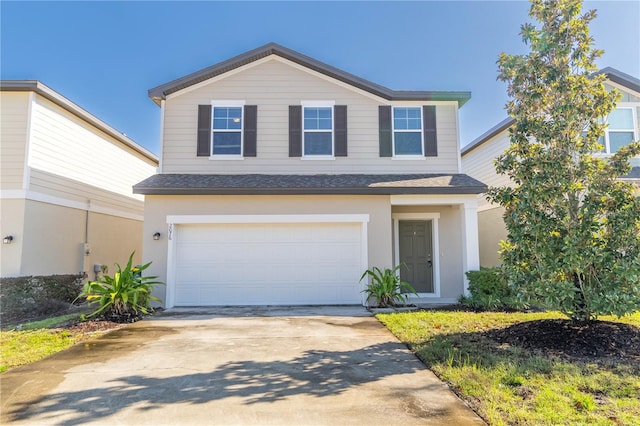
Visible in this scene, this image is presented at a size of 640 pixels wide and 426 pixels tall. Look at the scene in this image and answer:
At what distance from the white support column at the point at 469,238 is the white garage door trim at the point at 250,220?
2.59 metres

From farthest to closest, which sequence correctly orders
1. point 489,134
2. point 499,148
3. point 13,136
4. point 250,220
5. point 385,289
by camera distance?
1. point 489,134
2. point 499,148
3. point 250,220
4. point 13,136
5. point 385,289

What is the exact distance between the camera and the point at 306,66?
11.2 meters

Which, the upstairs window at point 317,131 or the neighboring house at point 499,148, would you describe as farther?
the neighboring house at point 499,148

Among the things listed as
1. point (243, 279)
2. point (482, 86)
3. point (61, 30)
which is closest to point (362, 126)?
point (482, 86)

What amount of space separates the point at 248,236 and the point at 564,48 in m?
7.59

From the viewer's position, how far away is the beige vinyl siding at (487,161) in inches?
567

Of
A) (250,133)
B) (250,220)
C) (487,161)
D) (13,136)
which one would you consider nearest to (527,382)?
(250,220)

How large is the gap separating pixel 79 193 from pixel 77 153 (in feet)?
3.99

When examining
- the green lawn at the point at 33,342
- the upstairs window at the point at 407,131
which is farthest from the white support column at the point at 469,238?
the green lawn at the point at 33,342

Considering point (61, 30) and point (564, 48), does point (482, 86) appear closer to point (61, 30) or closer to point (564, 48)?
point (564, 48)

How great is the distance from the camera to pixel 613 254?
18.5ft

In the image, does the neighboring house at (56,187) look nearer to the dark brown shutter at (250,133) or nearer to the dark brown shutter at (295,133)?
the dark brown shutter at (250,133)

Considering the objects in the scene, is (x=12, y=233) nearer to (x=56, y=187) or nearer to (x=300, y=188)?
(x=56, y=187)

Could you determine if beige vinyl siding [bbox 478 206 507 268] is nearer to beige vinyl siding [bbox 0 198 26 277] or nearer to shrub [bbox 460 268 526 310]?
shrub [bbox 460 268 526 310]
